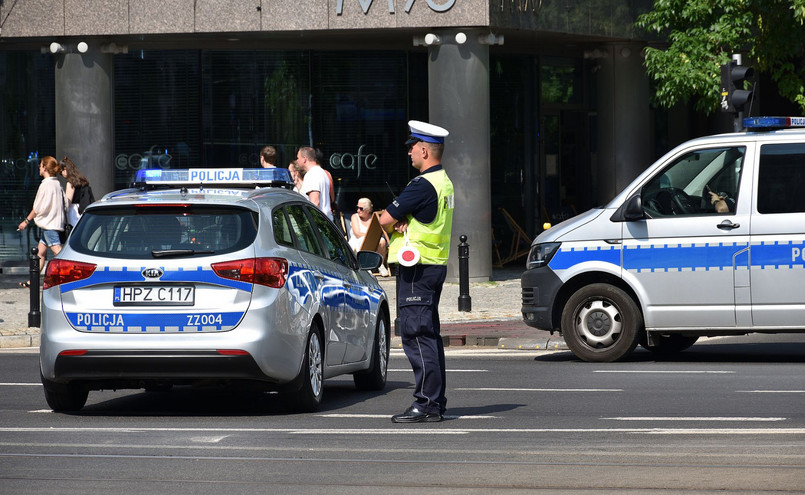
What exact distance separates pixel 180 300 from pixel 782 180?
571cm

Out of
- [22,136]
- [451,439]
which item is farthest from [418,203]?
[22,136]

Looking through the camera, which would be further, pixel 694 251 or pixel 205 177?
pixel 694 251

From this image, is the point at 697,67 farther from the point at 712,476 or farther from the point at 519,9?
the point at 712,476

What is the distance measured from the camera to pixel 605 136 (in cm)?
2684

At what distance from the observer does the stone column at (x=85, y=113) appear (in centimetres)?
2300

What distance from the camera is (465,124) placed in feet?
72.3

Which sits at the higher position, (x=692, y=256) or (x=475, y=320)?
(x=692, y=256)

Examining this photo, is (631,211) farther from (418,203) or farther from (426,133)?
(418,203)

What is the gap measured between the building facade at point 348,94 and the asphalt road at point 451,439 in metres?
10.9

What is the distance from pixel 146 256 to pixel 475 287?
12.9 m

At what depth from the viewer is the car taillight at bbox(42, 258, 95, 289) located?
29.8ft

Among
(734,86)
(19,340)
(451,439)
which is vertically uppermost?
(734,86)

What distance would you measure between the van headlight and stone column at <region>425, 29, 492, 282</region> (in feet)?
28.7

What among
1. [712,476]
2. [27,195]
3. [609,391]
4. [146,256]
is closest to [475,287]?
[27,195]
